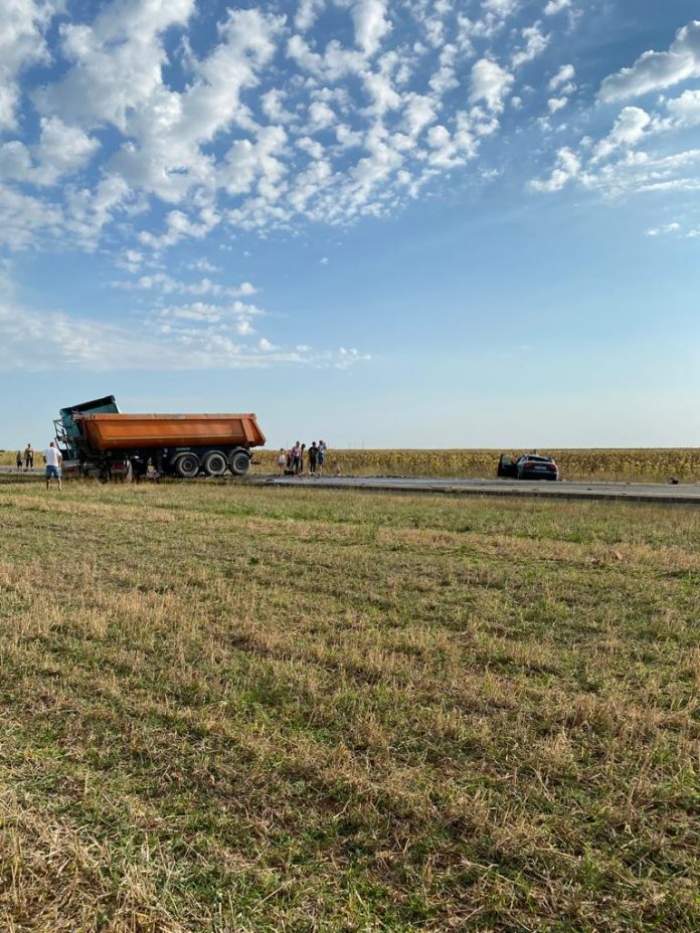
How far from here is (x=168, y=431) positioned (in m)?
28.5

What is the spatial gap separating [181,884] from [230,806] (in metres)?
0.57

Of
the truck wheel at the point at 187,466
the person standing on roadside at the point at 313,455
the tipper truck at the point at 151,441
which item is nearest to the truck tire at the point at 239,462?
the tipper truck at the point at 151,441

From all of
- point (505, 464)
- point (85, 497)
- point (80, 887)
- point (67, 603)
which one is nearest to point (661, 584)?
point (67, 603)

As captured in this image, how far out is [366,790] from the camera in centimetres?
338

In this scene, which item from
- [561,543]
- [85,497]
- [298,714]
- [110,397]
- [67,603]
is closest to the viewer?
[298,714]

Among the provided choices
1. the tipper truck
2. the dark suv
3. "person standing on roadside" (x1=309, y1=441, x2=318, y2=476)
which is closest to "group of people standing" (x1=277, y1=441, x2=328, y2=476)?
"person standing on roadside" (x1=309, y1=441, x2=318, y2=476)

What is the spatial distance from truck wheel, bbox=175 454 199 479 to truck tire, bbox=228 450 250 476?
1834mm

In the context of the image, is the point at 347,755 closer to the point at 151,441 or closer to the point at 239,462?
the point at 151,441

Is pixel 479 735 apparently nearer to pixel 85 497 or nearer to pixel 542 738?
pixel 542 738

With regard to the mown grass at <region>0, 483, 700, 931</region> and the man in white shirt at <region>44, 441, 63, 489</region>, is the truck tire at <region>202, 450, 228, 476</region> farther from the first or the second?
the mown grass at <region>0, 483, 700, 931</region>

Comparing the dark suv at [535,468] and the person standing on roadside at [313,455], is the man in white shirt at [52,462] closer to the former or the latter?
the person standing on roadside at [313,455]

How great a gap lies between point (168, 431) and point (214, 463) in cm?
258

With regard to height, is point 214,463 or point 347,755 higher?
point 214,463

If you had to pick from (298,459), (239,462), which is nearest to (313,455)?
(298,459)
